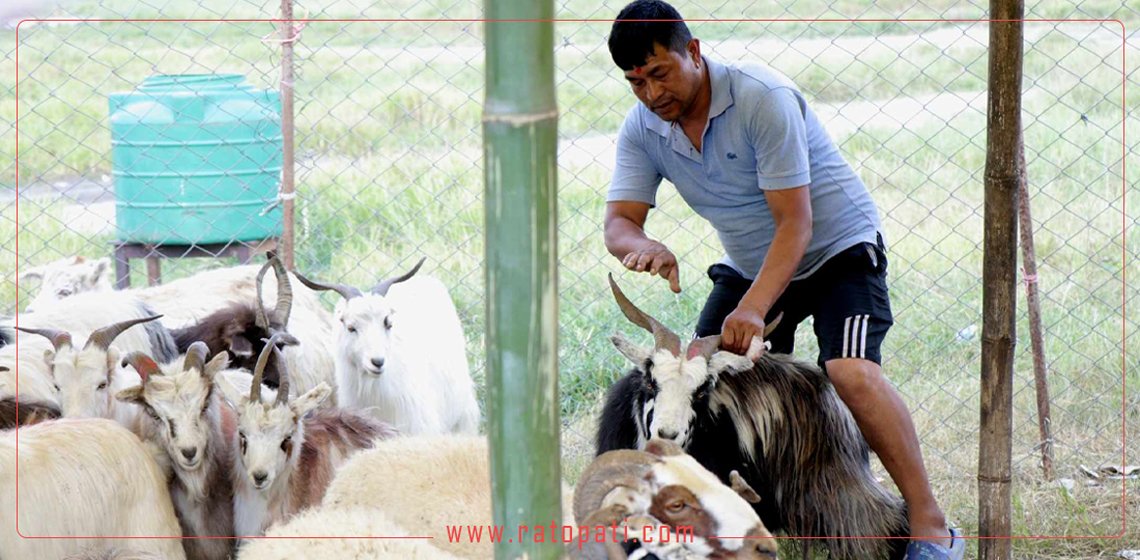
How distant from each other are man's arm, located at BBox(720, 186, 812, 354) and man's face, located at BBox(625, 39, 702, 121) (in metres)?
0.45

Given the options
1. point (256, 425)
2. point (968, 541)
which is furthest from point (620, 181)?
point (968, 541)

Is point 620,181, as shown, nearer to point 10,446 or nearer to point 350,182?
point 10,446

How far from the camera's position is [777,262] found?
14.0 ft

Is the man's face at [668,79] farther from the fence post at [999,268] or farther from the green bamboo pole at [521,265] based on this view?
the green bamboo pole at [521,265]

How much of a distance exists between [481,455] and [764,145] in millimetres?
1473

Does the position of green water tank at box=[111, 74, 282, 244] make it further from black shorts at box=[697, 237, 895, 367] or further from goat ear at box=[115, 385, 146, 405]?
black shorts at box=[697, 237, 895, 367]

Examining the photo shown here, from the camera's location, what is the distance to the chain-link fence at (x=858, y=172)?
6141 millimetres

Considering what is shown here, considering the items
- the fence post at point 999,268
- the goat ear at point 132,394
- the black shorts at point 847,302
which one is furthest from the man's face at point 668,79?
the goat ear at point 132,394

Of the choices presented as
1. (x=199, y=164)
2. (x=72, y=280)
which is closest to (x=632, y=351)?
(x=199, y=164)

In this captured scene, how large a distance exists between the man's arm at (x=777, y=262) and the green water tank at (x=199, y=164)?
3.66 m

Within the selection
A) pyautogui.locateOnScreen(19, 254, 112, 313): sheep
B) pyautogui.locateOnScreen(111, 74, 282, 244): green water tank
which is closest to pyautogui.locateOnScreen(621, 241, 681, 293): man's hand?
pyautogui.locateOnScreen(111, 74, 282, 244): green water tank

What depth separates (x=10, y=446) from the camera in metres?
4.19

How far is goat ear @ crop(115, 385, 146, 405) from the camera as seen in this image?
4488mm

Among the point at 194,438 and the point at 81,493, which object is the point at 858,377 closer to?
the point at 194,438
